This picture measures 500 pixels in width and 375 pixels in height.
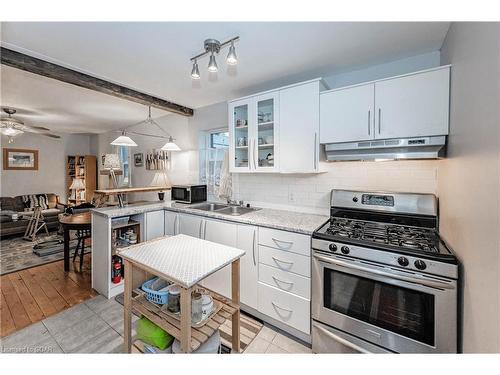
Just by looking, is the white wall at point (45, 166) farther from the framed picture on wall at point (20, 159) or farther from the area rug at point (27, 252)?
the area rug at point (27, 252)

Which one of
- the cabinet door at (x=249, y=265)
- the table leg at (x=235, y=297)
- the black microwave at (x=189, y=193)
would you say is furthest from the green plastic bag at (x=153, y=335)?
the black microwave at (x=189, y=193)

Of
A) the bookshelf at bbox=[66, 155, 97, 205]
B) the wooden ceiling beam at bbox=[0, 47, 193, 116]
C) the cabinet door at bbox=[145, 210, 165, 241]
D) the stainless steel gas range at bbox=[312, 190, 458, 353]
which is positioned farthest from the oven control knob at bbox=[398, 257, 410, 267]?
the bookshelf at bbox=[66, 155, 97, 205]

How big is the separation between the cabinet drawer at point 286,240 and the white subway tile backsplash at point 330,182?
67cm

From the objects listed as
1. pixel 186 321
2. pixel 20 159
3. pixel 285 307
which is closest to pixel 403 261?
pixel 285 307

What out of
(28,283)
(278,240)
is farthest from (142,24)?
(28,283)

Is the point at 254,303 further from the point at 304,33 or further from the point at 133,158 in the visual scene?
the point at 133,158

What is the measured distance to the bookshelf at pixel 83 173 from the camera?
6.00 meters

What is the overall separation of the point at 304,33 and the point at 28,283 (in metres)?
3.98

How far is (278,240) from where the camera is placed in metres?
1.81

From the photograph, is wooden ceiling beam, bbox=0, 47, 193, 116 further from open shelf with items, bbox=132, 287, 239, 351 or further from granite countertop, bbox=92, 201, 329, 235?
open shelf with items, bbox=132, 287, 239, 351

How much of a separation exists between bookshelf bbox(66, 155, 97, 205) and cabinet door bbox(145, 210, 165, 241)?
4.60m

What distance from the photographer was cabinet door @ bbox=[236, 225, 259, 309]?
1.95 m

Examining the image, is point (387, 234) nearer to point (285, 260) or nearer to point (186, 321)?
point (285, 260)

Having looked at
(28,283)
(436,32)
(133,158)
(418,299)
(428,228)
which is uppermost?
(436,32)
